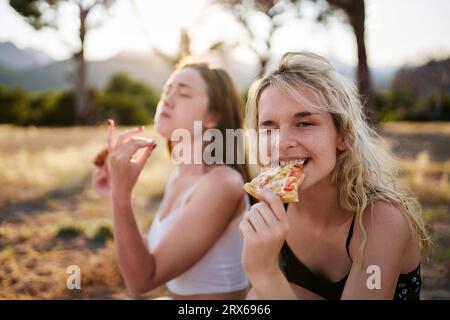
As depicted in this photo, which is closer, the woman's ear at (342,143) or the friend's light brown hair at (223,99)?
the woman's ear at (342,143)

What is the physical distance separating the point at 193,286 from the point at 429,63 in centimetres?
544

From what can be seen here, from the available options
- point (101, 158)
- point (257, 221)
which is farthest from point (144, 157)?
point (257, 221)

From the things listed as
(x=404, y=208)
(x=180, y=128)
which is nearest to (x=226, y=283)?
(x=180, y=128)

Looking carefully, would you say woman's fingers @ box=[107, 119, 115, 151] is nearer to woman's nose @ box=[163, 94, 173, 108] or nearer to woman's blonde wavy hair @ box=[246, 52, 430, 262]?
woman's nose @ box=[163, 94, 173, 108]

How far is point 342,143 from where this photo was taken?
6.40 ft

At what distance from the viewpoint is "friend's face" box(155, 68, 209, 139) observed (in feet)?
8.36

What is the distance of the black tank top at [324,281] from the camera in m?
1.88

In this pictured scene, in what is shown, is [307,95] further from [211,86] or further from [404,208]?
[211,86]

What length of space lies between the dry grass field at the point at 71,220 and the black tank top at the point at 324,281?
1.37 meters

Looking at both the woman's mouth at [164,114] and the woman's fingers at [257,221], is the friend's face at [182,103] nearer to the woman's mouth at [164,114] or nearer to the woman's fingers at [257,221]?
the woman's mouth at [164,114]

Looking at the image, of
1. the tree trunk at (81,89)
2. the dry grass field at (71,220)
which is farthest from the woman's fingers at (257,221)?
the tree trunk at (81,89)

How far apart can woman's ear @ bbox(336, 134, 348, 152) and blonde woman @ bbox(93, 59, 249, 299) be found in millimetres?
692

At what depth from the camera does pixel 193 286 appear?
2.46 metres

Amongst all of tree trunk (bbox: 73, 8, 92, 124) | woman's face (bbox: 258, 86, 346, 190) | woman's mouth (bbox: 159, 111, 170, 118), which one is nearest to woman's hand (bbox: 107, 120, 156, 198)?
woman's mouth (bbox: 159, 111, 170, 118)
